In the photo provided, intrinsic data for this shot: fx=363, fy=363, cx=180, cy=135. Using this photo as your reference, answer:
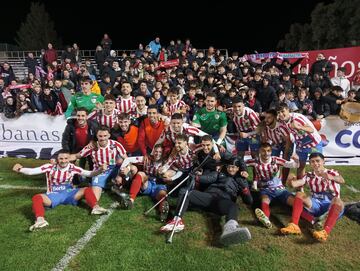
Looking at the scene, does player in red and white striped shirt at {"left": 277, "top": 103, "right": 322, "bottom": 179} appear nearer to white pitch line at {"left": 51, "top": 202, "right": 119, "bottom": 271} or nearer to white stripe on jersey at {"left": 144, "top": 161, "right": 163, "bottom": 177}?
white stripe on jersey at {"left": 144, "top": 161, "right": 163, "bottom": 177}

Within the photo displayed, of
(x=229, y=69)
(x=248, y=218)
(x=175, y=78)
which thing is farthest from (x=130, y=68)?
(x=248, y=218)

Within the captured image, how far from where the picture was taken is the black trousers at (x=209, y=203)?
17.7 ft

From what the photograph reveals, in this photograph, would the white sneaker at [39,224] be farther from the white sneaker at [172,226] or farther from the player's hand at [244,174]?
the player's hand at [244,174]

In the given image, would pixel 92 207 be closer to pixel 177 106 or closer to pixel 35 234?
pixel 35 234

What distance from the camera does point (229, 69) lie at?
12523mm

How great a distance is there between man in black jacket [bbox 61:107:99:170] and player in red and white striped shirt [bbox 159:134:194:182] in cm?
157

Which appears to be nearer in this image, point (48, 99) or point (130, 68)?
point (48, 99)

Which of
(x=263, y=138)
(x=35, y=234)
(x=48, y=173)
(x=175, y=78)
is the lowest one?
(x=35, y=234)

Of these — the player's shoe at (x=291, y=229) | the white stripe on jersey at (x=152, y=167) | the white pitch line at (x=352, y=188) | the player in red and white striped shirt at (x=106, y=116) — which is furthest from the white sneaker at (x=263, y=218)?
the player in red and white striped shirt at (x=106, y=116)

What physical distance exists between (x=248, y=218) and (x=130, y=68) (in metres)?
9.46

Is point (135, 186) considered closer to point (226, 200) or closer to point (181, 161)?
point (181, 161)

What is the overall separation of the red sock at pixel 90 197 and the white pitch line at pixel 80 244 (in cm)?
31

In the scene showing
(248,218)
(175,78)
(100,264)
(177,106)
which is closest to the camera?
(100,264)

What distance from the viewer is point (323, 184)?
17.7 feet
